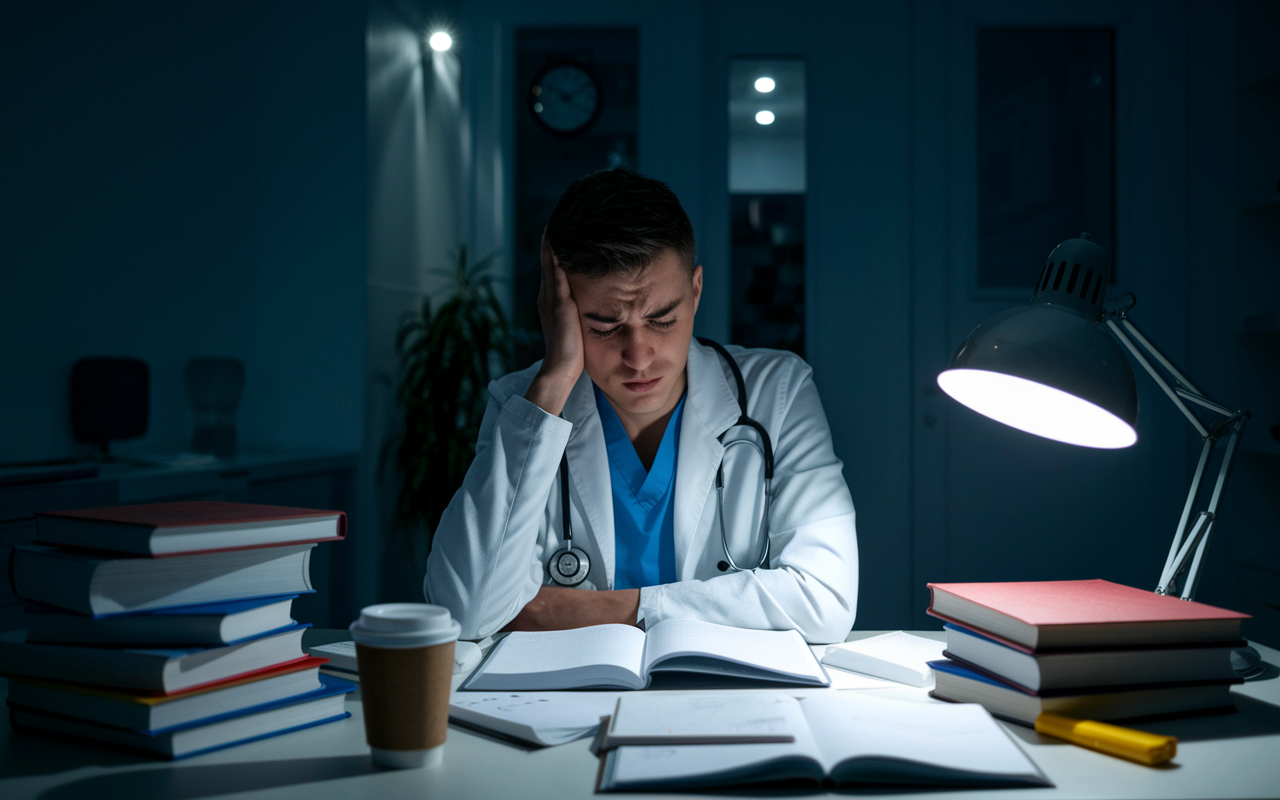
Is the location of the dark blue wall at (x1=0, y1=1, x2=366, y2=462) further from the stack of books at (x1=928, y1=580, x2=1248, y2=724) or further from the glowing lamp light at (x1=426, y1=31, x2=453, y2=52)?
the stack of books at (x1=928, y1=580, x2=1248, y2=724)

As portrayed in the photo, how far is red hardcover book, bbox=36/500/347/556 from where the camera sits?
2.39ft

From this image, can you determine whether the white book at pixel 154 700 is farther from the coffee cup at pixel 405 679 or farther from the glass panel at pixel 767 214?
the glass panel at pixel 767 214

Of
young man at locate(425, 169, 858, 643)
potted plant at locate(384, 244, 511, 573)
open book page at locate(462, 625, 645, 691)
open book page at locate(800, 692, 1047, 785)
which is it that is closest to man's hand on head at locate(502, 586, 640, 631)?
young man at locate(425, 169, 858, 643)

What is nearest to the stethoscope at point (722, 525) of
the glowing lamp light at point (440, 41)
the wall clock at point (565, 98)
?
the wall clock at point (565, 98)

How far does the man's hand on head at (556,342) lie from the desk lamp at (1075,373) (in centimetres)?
64

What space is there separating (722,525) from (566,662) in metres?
0.59

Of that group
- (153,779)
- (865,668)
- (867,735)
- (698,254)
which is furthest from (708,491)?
(698,254)

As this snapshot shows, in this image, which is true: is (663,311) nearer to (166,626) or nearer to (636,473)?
(636,473)

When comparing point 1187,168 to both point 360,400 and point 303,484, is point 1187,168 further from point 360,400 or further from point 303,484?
point 303,484

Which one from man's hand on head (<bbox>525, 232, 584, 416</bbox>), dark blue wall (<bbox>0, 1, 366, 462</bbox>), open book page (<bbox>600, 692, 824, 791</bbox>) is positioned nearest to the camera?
open book page (<bbox>600, 692, 824, 791</bbox>)

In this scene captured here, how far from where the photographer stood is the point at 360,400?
8.94ft

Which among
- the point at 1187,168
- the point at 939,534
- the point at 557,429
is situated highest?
the point at 1187,168

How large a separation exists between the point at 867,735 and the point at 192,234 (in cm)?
255

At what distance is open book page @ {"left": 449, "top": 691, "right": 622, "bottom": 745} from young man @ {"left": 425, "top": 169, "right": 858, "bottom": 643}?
1.11 ft
